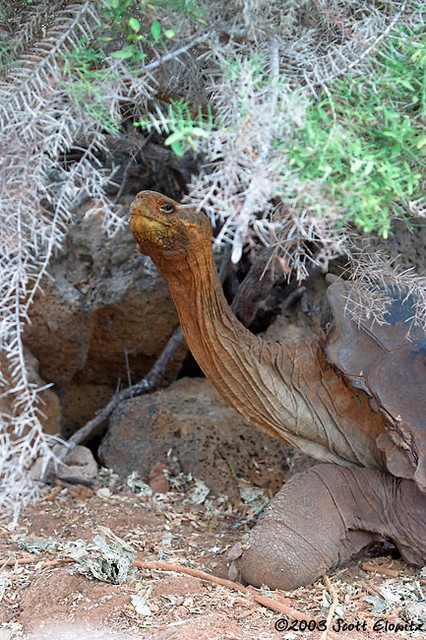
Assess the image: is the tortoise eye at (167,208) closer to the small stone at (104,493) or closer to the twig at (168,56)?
the twig at (168,56)

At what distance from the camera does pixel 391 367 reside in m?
2.71

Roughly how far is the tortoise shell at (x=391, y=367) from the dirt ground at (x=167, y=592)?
46 centimetres

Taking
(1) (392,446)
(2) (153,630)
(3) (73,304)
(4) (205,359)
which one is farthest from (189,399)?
(2) (153,630)

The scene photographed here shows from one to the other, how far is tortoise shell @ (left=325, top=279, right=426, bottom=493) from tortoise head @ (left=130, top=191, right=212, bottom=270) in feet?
2.01

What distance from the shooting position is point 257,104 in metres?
1.53

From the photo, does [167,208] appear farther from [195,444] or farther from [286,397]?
[195,444]

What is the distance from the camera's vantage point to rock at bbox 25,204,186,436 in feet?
13.2

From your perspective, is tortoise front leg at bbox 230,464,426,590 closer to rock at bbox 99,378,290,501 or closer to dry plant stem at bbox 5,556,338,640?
dry plant stem at bbox 5,556,338,640

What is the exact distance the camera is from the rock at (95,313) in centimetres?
403

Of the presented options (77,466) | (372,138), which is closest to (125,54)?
(372,138)

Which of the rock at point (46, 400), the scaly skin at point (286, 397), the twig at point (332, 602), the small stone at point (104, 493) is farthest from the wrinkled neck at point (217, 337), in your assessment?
the rock at point (46, 400)

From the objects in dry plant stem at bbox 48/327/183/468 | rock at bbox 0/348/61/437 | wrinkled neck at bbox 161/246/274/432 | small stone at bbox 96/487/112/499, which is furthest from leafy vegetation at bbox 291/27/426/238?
rock at bbox 0/348/61/437

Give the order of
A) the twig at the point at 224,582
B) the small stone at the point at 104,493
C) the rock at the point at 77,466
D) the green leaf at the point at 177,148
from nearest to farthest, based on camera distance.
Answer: the green leaf at the point at 177,148 < the twig at the point at 224,582 < the small stone at the point at 104,493 < the rock at the point at 77,466

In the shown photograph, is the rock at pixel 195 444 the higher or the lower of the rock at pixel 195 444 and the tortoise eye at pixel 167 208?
the lower
